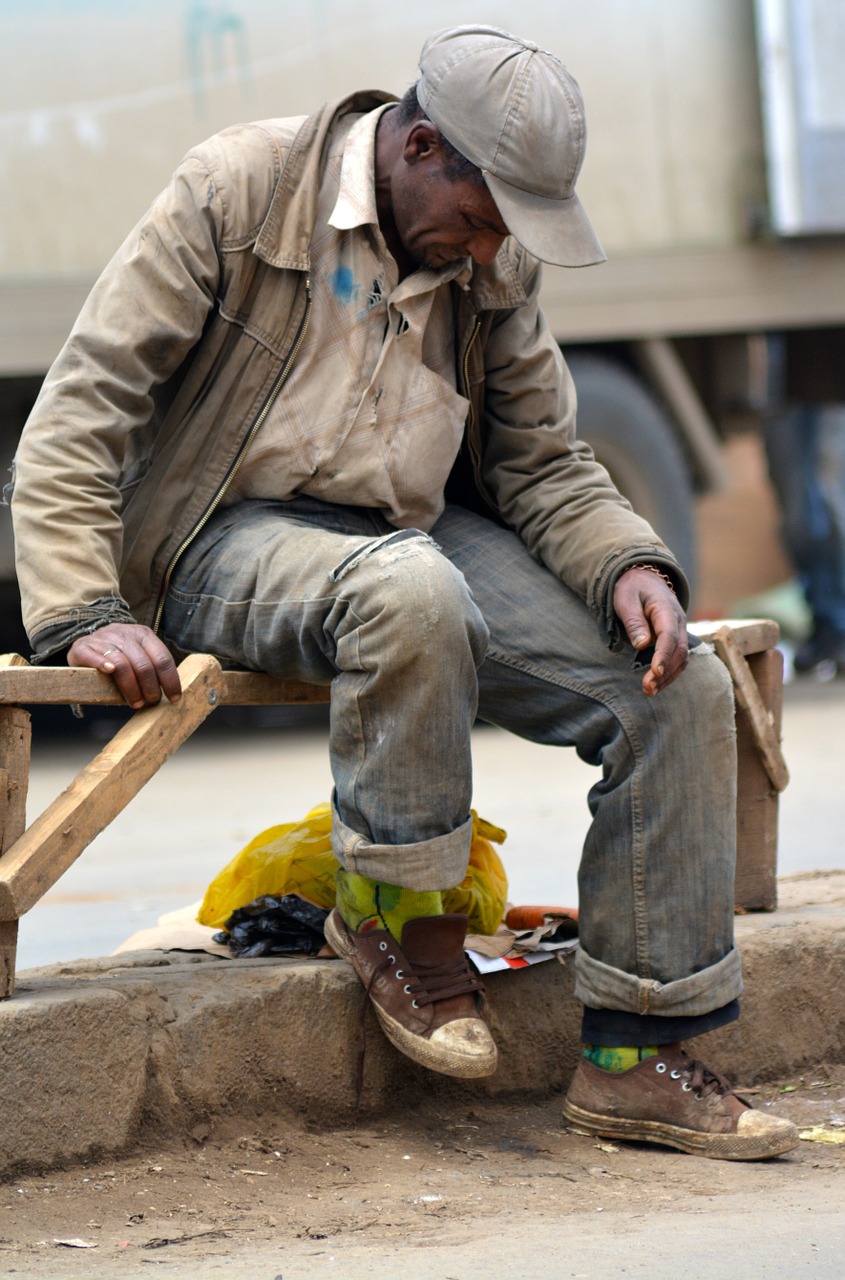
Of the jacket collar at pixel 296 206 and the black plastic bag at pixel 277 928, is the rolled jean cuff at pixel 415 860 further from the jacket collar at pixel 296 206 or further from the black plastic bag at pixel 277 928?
the jacket collar at pixel 296 206

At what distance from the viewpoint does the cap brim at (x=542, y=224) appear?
8.25 ft

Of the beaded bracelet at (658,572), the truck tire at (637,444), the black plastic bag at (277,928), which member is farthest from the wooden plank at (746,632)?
the truck tire at (637,444)

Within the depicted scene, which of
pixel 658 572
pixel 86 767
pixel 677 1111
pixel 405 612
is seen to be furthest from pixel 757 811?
pixel 86 767

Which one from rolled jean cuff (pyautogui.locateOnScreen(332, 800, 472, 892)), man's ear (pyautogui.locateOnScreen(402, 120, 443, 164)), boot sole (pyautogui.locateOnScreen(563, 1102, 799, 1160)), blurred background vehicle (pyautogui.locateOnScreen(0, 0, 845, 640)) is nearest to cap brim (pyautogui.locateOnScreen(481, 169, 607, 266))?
man's ear (pyautogui.locateOnScreen(402, 120, 443, 164))

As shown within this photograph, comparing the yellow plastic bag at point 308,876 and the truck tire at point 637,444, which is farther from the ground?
the yellow plastic bag at point 308,876

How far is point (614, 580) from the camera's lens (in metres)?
2.67

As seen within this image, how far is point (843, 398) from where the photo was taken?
8422 millimetres

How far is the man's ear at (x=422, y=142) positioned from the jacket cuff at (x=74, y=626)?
848 mm

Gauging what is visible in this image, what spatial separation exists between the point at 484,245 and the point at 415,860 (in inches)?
38.5

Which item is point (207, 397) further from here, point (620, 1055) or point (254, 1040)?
point (620, 1055)

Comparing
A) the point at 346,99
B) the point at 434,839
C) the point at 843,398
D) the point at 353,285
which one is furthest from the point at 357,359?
the point at 843,398

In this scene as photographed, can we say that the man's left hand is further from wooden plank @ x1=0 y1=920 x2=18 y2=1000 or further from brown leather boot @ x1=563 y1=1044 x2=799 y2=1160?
wooden plank @ x1=0 y1=920 x2=18 y2=1000

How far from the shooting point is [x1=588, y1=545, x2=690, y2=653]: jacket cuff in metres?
2.67

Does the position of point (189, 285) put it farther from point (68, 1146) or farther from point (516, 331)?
point (68, 1146)
